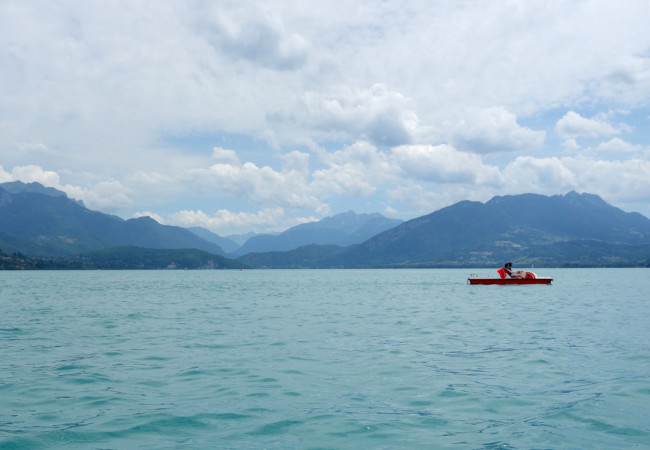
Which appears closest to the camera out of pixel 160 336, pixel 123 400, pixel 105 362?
pixel 123 400

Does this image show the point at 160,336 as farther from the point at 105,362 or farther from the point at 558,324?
the point at 558,324

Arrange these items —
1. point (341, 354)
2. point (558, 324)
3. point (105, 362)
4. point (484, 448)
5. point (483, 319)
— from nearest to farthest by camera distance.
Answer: point (484, 448)
point (105, 362)
point (341, 354)
point (558, 324)
point (483, 319)

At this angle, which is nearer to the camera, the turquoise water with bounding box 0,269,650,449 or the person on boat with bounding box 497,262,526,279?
the turquoise water with bounding box 0,269,650,449

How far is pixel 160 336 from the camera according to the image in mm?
36312

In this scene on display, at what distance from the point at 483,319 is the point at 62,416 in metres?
38.6

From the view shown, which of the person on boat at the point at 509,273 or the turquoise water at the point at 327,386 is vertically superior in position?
the person on boat at the point at 509,273

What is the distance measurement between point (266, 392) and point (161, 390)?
14.5 ft

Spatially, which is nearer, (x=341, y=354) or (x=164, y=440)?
(x=164, y=440)

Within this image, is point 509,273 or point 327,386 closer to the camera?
point 327,386

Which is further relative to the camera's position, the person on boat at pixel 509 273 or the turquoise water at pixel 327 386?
the person on boat at pixel 509 273

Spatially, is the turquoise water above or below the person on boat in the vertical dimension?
below

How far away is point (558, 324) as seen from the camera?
41969mm

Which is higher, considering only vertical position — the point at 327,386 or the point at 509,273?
the point at 509,273

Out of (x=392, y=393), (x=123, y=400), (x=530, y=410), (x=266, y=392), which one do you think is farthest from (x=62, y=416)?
(x=530, y=410)
